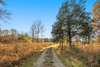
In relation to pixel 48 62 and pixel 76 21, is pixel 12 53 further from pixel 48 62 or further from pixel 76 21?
pixel 76 21

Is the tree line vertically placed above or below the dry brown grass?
above

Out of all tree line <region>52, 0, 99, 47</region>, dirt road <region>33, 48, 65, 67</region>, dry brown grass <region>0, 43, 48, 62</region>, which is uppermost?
tree line <region>52, 0, 99, 47</region>

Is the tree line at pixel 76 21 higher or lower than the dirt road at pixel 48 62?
higher

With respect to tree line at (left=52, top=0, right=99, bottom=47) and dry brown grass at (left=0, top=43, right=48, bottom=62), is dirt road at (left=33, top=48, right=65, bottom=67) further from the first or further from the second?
tree line at (left=52, top=0, right=99, bottom=47)

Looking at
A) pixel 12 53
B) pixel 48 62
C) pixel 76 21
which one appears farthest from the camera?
pixel 76 21

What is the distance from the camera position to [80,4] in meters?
40.8

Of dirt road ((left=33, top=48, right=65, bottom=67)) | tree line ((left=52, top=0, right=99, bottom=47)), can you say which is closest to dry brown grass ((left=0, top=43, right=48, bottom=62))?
dirt road ((left=33, top=48, right=65, bottom=67))

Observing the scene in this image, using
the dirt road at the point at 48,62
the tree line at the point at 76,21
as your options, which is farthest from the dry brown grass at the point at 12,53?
the tree line at the point at 76,21

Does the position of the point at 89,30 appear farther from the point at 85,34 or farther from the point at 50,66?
the point at 50,66

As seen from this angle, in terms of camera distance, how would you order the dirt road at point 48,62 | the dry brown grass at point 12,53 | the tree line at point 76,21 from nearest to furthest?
1. the dirt road at point 48,62
2. the dry brown grass at point 12,53
3. the tree line at point 76,21

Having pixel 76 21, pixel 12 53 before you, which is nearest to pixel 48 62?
pixel 12 53

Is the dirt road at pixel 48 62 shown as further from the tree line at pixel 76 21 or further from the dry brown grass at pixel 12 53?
the tree line at pixel 76 21

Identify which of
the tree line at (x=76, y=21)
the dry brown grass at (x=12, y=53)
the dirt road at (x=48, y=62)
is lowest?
the dirt road at (x=48, y=62)

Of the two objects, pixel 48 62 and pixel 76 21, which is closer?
pixel 48 62
